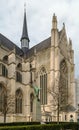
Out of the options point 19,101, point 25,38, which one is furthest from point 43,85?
point 25,38

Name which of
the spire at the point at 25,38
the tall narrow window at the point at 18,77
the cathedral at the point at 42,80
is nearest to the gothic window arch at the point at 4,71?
the cathedral at the point at 42,80

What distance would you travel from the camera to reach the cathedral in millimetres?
49250

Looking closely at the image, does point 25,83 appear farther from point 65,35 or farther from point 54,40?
point 65,35

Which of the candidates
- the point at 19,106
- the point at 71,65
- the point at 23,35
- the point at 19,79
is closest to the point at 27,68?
the point at 19,79

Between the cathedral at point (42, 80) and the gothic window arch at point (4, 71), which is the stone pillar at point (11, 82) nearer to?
the cathedral at point (42, 80)

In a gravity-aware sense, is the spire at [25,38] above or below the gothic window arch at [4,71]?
above

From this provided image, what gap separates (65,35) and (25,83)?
1757 cm

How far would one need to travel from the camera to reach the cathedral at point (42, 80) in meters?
49.2

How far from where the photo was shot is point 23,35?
7862 cm

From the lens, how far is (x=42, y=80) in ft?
194

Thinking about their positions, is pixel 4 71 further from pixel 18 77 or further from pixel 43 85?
pixel 43 85

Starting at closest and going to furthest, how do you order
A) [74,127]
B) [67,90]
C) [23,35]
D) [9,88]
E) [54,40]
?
[74,127], [9,88], [54,40], [67,90], [23,35]

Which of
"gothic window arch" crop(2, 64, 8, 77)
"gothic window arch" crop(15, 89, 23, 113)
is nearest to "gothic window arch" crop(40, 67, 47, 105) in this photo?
"gothic window arch" crop(15, 89, 23, 113)

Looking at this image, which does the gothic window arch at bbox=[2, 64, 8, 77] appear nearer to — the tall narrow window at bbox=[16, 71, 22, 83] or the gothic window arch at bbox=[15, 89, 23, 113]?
the tall narrow window at bbox=[16, 71, 22, 83]
